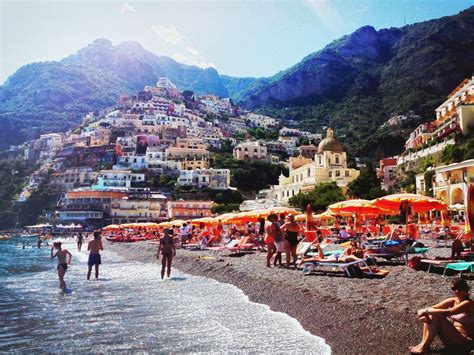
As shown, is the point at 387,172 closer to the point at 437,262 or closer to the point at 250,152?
the point at 250,152

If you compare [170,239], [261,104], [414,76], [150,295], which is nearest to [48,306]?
[150,295]

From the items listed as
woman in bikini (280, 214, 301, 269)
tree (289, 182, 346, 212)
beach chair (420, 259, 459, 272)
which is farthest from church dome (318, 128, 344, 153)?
beach chair (420, 259, 459, 272)

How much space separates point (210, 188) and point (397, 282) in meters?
79.0

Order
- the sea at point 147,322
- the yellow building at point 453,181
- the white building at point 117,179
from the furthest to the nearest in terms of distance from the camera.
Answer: the white building at point 117,179 → the yellow building at point 453,181 → the sea at point 147,322

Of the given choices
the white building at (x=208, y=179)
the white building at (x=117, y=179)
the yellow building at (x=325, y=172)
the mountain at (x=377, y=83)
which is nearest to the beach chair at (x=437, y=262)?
the yellow building at (x=325, y=172)

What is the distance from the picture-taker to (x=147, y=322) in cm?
756

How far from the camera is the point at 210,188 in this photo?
287ft

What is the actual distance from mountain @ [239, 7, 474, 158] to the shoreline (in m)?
90.0

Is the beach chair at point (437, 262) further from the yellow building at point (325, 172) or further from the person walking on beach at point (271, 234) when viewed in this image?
the yellow building at point (325, 172)

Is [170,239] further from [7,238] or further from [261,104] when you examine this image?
[261,104]

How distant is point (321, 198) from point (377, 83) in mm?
119974

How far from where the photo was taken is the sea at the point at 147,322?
613 centimetres

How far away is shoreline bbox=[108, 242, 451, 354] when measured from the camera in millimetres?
5871

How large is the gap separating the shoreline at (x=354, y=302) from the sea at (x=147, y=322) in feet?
0.99
